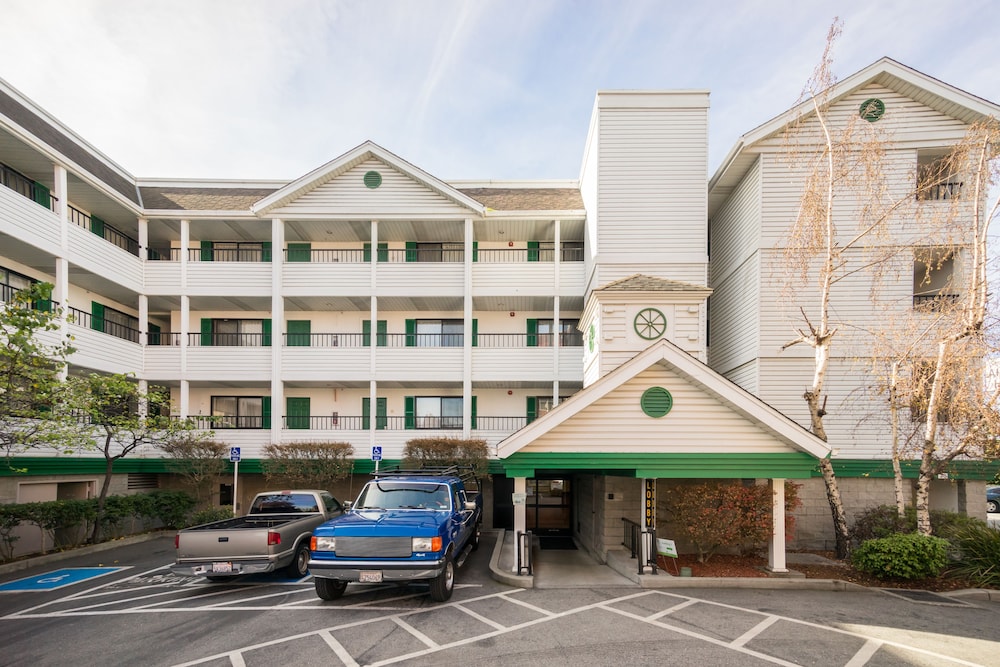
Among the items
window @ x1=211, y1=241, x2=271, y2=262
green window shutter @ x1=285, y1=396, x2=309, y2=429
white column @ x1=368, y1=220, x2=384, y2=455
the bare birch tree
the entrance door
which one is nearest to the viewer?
the bare birch tree

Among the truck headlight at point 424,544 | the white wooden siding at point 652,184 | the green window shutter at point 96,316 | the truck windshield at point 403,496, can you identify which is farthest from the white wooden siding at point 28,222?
the white wooden siding at point 652,184

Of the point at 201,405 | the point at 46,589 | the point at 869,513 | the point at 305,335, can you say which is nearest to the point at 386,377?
the point at 305,335

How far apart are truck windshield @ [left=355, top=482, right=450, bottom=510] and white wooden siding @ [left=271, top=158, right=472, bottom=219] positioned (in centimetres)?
1287

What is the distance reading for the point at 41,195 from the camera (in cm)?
1877

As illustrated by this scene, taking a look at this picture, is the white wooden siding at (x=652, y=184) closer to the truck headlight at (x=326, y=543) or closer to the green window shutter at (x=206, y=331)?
the truck headlight at (x=326, y=543)

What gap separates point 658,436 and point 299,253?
17.6 m

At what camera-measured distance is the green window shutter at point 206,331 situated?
75.6 feet

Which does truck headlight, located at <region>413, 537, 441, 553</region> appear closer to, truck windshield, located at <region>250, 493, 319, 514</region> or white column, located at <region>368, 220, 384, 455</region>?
truck windshield, located at <region>250, 493, 319, 514</region>

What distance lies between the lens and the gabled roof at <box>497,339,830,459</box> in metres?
10.8

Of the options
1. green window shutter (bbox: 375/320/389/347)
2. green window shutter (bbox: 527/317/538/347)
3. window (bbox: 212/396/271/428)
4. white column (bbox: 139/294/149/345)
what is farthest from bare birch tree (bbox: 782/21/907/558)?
white column (bbox: 139/294/149/345)

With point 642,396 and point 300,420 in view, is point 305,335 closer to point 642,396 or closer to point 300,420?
point 300,420

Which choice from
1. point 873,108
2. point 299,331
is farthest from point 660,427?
point 299,331

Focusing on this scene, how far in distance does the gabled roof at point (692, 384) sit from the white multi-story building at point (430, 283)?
92.5 inches

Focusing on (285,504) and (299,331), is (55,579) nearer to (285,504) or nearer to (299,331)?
(285,504)
